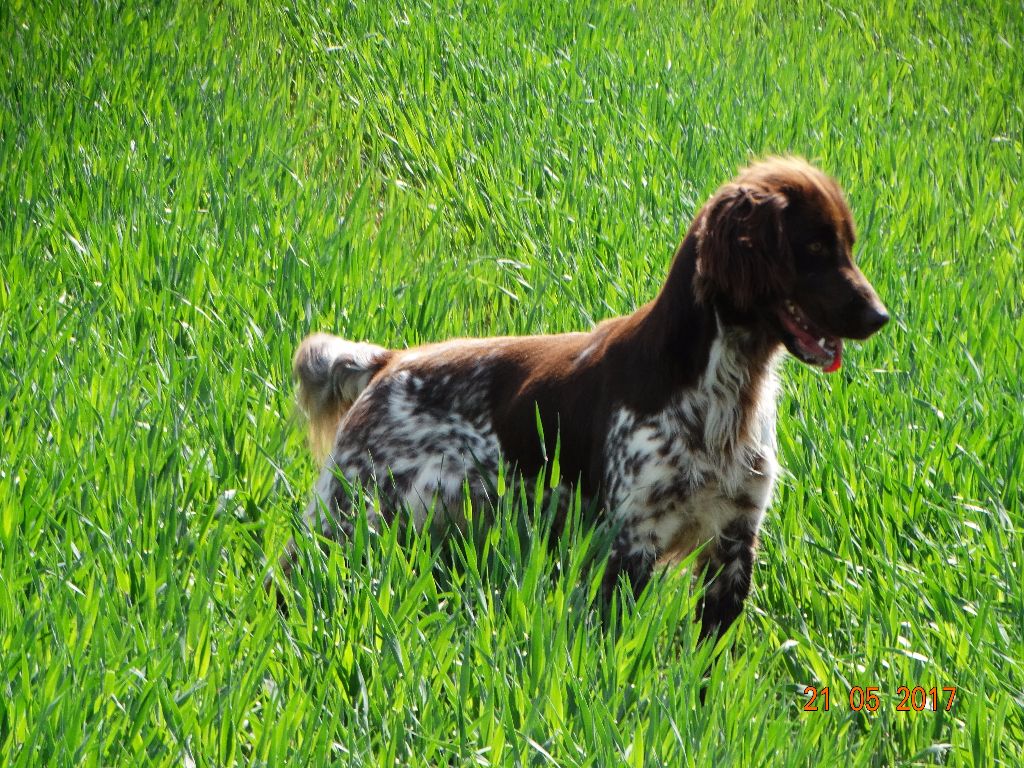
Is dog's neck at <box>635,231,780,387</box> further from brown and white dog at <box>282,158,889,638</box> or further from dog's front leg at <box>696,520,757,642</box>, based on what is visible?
dog's front leg at <box>696,520,757,642</box>

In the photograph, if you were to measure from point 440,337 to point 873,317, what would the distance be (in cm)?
183

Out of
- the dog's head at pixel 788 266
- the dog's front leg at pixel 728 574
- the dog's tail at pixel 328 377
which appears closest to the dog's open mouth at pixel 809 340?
the dog's head at pixel 788 266

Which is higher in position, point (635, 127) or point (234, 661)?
point (635, 127)

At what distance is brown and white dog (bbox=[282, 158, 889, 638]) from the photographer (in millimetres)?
2785

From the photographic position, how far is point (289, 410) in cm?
359

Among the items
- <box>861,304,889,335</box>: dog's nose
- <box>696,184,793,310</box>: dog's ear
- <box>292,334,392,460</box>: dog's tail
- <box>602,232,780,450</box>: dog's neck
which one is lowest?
<box>292,334,392,460</box>: dog's tail

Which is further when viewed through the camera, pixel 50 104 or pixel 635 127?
pixel 635 127

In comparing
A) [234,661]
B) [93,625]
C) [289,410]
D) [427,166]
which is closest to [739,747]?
[234,661]

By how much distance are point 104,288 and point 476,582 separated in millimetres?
1987

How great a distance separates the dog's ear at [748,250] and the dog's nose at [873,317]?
191 millimetres

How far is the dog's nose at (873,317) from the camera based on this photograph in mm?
2713

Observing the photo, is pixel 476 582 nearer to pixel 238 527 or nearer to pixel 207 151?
pixel 238 527
